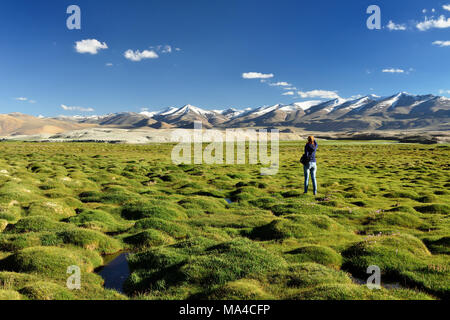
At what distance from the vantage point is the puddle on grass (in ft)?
36.8

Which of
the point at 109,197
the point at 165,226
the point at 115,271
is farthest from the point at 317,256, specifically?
the point at 109,197

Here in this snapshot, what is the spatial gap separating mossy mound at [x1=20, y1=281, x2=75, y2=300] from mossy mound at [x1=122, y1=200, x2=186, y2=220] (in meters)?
10.4

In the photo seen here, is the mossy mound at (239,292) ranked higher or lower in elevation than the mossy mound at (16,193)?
lower

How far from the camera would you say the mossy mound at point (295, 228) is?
1598cm

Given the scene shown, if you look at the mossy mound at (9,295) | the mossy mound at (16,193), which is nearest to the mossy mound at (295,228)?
the mossy mound at (9,295)

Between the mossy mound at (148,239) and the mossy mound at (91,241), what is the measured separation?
2.38ft

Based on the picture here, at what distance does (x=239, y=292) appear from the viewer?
29.8 feet

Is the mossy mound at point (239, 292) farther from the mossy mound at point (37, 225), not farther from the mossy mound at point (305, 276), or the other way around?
the mossy mound at point (37, 225)

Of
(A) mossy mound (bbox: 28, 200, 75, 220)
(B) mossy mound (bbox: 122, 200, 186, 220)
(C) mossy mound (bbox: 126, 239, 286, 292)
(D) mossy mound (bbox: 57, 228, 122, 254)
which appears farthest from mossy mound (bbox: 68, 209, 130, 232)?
(C) mossy mound (bbox: 126, 239, 286, 292)

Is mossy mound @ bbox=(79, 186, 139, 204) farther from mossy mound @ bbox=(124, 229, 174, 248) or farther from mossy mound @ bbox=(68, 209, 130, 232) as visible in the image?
mossy mound @ bbox=(124, 229, 174, 248)

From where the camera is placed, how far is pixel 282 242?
48.9 ft
